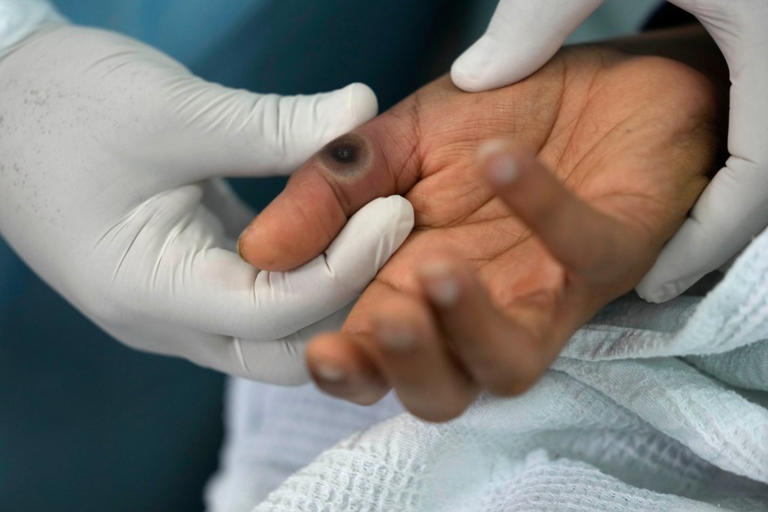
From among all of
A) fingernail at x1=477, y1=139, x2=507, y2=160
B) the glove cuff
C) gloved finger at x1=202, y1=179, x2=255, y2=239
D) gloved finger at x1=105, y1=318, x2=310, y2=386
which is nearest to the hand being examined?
fingernail at x1=477, y1=139, x2=507, y2=160

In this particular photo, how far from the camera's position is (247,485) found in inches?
33.0

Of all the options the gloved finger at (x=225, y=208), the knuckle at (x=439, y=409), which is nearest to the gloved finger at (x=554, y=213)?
the knuckle at (x=439, y=409)

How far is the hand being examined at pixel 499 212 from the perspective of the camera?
0.37 meters

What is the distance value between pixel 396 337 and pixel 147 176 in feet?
1.22

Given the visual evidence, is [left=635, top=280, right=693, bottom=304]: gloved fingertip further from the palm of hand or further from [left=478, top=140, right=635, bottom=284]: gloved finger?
[left=478, top=140, right=635, bottom=284]: gloved finger

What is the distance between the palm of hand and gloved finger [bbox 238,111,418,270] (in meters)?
0.02

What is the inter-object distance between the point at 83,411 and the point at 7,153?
407 millimetres

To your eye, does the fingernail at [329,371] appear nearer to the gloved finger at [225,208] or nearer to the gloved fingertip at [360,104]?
the gloved fingertip at [360,104]

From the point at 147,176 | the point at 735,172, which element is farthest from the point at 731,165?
the point at 147,176

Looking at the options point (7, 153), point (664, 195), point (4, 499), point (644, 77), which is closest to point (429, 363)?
point (664, 195)

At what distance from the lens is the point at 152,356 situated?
998 mm

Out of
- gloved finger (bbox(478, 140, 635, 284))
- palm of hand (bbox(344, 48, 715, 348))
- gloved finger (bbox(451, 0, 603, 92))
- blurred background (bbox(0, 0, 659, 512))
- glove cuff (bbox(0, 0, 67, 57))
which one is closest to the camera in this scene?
gloved finger (bbox(478, 140, 635, 284))

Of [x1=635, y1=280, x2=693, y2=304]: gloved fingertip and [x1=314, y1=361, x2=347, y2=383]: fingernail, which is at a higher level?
[x1=314, y1=361, x2=347, y2=383]: fingernail

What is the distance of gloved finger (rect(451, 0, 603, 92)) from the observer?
23.1 inches
